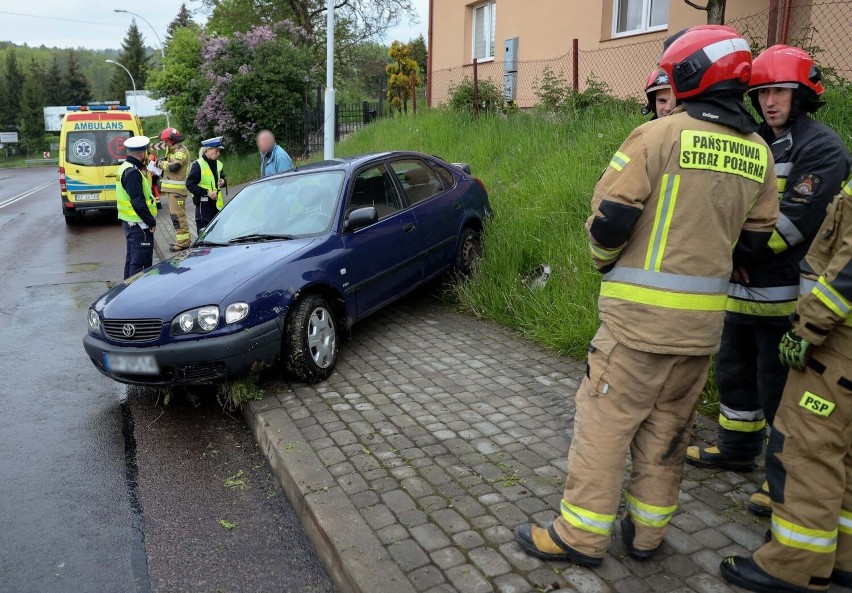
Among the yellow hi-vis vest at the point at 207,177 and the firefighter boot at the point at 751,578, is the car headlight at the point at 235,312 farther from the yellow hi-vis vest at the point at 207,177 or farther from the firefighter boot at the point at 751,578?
the yellow hi-vis vest at the point at 207,177

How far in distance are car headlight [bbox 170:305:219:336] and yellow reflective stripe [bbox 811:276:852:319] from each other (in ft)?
11.5

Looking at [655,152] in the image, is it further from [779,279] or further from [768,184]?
[779,279]

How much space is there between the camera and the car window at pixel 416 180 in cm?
657

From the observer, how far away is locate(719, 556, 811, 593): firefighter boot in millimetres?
2633

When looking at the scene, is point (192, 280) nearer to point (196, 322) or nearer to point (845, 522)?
point (196, 322)

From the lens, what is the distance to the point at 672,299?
102 inches

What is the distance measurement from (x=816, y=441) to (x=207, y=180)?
851 centimetres

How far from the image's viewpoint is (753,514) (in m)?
3.22

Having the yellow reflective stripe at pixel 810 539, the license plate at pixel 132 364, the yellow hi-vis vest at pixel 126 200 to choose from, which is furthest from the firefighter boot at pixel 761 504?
the yellow hi-vis vest at pixel 126 200

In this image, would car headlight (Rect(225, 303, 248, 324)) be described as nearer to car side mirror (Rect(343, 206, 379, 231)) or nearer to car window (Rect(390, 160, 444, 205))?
car side mirror (Rect(343, 206, 379, 231))

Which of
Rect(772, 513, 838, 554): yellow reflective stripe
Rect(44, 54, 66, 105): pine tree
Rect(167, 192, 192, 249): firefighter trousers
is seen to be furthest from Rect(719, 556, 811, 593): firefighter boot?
Rect(44, 54, 66, 105): pine tree

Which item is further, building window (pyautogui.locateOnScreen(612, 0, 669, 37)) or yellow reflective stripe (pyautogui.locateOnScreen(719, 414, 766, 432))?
building window (pyautogui.locateOnScreen(612, 0, 669, 37))

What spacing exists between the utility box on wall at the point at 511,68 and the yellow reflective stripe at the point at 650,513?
11527 millimetres

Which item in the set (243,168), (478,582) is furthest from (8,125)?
(478,582)
